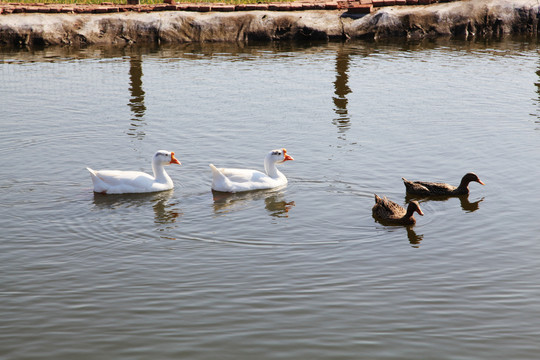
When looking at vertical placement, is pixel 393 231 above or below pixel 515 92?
below

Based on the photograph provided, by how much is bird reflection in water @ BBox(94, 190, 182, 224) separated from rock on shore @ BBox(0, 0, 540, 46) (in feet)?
48.5

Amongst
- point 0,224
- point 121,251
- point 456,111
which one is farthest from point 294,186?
point 456,111

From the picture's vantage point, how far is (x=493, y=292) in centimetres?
761

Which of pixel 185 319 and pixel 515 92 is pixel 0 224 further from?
pixel 515 92

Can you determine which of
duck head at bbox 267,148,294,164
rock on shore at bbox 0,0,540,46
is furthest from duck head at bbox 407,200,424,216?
rock on shore at bbox 0,0,540,46

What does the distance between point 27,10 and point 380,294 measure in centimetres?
2066

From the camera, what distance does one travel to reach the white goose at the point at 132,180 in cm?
1094

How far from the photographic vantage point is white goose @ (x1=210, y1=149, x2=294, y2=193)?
11039 millimetres

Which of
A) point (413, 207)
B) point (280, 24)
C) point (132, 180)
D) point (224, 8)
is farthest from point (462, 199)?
point (224, 8)

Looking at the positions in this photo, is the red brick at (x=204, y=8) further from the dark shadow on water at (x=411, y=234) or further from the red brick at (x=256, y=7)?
the dark shadow on water at (x=411, y=234)

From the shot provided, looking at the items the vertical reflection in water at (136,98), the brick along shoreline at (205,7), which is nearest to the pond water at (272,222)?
the vertical reflection in water at (136,98)

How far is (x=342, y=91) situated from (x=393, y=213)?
328 inches

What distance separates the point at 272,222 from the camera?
9.86m

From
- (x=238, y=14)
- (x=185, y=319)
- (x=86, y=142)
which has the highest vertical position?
(x=238, y=14)
